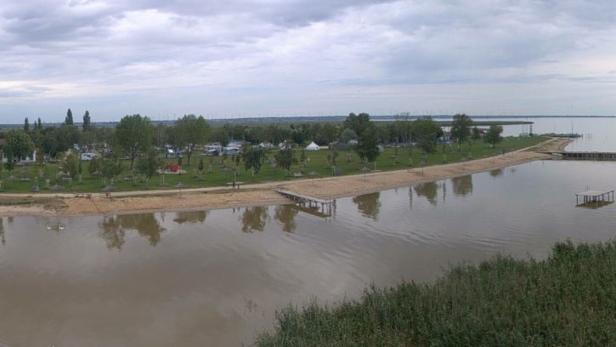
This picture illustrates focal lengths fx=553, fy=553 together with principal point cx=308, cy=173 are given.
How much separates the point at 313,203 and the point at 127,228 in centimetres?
1177

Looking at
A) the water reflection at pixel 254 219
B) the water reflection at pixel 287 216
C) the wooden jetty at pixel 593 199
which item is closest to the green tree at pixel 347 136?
the wooden jetty at pixel 593 199

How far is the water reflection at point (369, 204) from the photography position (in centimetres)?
3241

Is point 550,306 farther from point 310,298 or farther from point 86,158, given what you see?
point 86,158

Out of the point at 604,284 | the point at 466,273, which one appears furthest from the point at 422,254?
the point at 604,284

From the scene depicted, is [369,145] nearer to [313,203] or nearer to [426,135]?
[313,203]

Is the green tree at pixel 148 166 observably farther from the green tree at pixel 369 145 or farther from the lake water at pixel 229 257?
the green tree at pixel 369 145

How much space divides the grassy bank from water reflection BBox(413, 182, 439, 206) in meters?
21.2

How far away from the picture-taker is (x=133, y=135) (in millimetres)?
49375

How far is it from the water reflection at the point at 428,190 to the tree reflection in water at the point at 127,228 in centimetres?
1752

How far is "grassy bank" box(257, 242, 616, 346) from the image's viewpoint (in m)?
11.2

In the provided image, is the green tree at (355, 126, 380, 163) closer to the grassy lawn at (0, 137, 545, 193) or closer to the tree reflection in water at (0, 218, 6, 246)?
the grassy lawn at (0, 137, 545, 193)

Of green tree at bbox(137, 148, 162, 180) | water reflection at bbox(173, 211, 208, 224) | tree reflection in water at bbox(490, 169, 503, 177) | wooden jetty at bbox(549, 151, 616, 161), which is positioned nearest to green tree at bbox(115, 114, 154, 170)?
green tree at bbox(137, 148, 162, 180)

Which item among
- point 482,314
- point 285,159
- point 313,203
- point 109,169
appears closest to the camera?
point 482,314

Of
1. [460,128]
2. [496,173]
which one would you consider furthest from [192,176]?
[460,128]
